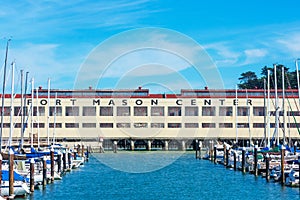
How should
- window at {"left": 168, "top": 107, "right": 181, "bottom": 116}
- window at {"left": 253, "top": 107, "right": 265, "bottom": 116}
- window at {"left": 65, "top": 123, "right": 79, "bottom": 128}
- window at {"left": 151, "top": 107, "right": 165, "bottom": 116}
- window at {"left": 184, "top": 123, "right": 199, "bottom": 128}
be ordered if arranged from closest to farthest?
window at {"left": 65, "top": 123, "right": 79, "bottom": 128} < window at {"left": 184, "top": 123, "right": 199, "bottom": 128} < window at {"left": 151, "top": 107, "right": 165, "bottom": 116} < window at {"left": 253, "top": 107, "right": 265, "bottom": 116} < window at {"left": 168, "top": 107, "right": 181, "bottom": 116}

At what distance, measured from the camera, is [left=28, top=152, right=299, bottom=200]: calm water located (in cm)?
4894

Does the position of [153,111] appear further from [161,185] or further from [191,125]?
[161,185]

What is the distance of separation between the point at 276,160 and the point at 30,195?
2941cm

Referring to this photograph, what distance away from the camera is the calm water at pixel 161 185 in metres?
48.9

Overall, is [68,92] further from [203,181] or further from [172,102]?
[203,181]

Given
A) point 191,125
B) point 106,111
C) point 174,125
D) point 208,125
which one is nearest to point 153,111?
point 174,125

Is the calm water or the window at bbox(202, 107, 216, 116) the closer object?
the calm water

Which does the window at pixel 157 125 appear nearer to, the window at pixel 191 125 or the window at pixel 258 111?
the window at pixel 191 125

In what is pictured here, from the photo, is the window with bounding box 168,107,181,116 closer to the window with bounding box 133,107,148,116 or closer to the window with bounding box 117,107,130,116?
the window with bounding box 133,107,148,116

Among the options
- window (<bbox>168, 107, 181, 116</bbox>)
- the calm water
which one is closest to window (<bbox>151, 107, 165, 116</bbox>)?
window (<bbox>168, 107, 181, 116</bbox>)

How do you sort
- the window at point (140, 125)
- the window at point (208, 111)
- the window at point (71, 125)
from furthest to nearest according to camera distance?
the window at point (208, 111) → the window at point (140, 125) → the window at point (71, 125)

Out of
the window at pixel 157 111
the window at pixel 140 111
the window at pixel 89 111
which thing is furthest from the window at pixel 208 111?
the window at pixel 89 111

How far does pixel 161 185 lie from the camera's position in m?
56.9

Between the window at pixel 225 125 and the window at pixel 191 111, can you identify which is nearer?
the window at pixel 225 125
